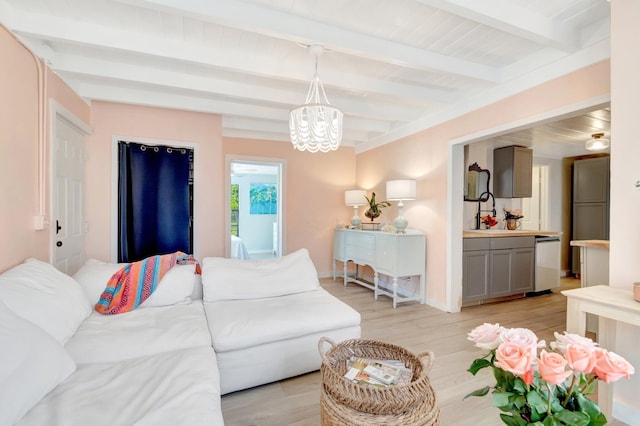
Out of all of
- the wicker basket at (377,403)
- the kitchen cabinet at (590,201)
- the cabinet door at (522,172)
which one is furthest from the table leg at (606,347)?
the kitchen cabinet at (590,201)

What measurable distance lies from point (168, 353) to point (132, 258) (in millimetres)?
2400

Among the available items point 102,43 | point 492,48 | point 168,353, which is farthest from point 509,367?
point 102,43

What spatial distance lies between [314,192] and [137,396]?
4.26 meters

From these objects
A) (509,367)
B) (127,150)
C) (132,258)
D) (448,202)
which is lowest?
(132,258)

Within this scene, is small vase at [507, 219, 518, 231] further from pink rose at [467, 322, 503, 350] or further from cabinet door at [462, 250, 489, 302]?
pink rose at [467, 322, 503, 350]

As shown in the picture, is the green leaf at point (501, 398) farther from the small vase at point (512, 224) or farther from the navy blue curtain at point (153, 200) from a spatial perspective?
the small vase at point (512, 224)

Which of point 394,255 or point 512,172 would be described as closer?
point 394,255

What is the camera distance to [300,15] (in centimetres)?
201

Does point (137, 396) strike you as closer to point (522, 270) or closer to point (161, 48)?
point (161, 48)

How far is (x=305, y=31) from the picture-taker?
2043mm

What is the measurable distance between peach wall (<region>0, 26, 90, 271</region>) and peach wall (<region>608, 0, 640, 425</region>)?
3.70m

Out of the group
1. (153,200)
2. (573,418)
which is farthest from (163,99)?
(573,418)

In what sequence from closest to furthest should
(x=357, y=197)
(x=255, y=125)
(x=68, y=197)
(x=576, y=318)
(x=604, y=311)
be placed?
1. (x=604, y=311)
2. (x=576, y=318)
3. (x=68, y=197)
4. (x=255, y=125)
5. (x=357, y=197)

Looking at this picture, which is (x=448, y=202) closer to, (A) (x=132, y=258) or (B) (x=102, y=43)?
(B) (x=102, y=43)
